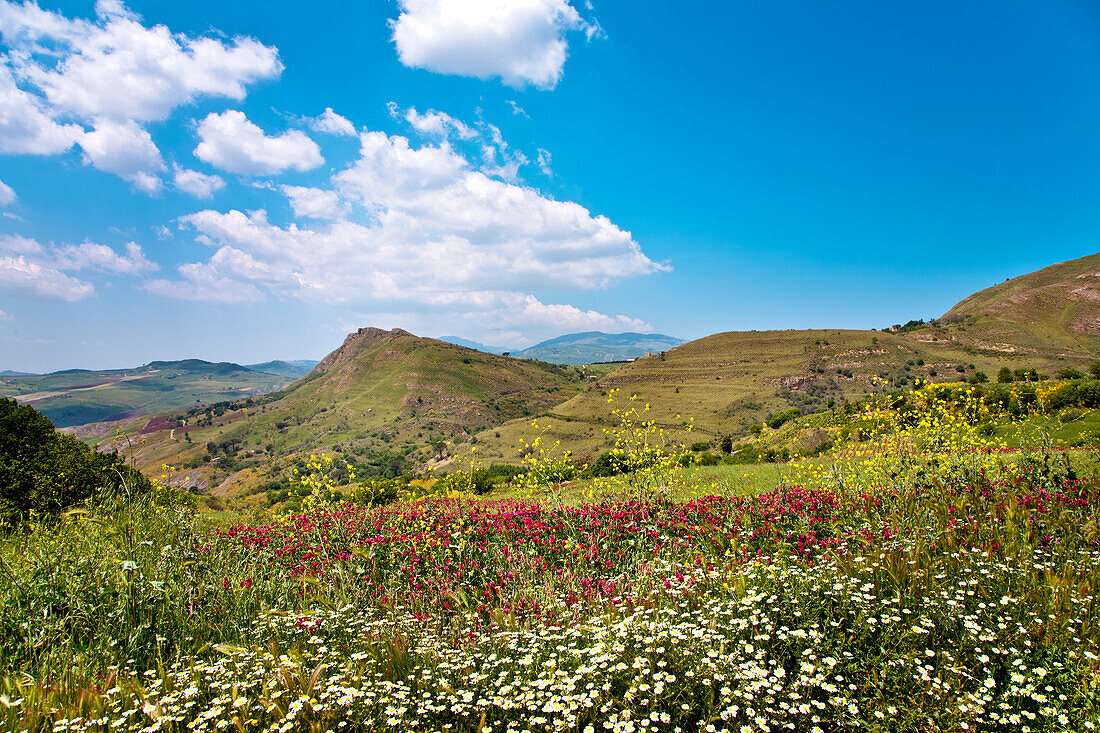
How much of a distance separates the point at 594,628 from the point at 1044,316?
167 metres

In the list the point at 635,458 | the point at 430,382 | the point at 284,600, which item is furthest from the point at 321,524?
the point at 430,382

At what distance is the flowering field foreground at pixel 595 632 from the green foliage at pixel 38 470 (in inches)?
345

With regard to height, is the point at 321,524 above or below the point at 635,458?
below

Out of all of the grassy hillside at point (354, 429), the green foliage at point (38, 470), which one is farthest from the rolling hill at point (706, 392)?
the green foliage at point (38, 470)

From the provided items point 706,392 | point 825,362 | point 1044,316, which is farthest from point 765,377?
point 1044,316

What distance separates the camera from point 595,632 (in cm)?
364

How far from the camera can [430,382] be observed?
638 ft

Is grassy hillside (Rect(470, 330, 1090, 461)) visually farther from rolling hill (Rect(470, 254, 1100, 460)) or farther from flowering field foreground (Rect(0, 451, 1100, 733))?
flowering field foreground (Rect(0, 451, 1100, 733))

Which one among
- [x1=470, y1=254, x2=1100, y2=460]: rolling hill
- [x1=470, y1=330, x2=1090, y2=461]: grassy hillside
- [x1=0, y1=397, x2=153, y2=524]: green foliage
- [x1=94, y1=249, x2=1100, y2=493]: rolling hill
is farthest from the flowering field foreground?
[x1=470, y1=254, x2=1100, y2=460]: rolling hill

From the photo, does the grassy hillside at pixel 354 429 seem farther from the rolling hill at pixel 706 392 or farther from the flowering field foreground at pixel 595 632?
the flowering field foreground at pixel 595 632

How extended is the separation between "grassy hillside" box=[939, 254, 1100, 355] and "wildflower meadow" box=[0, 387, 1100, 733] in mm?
131236

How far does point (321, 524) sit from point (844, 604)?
26.2 ft

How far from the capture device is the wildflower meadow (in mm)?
2873

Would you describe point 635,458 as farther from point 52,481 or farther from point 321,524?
point 52,481
